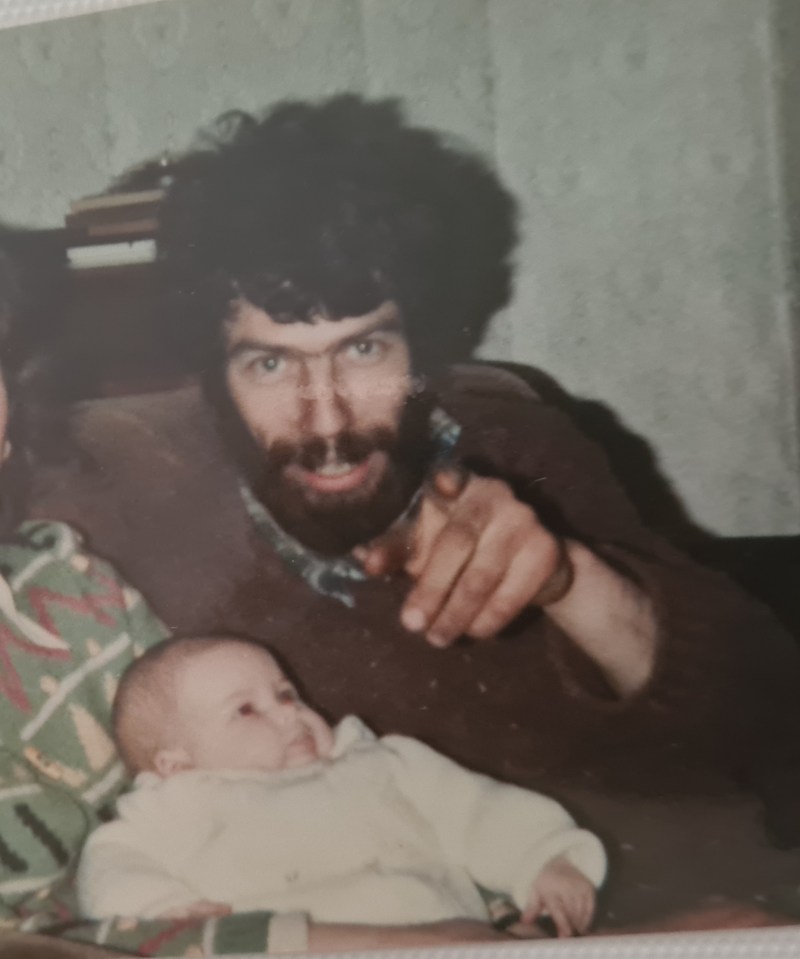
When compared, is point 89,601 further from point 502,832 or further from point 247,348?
point 502,832

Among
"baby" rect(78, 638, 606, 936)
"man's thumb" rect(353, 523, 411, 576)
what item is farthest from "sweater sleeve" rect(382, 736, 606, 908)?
"man's thumb" rect(353, 523, 411, 576)

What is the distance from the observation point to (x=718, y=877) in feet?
2.28

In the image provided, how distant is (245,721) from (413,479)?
22 centimetres

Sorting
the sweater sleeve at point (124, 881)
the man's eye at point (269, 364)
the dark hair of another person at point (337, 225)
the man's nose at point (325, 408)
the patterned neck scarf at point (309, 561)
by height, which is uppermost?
the dark hair of another person at point (337, 225)

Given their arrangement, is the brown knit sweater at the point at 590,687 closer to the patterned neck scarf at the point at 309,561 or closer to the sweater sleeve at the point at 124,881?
the patterned neck scarf at the point at 309,561

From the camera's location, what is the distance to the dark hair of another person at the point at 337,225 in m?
0.70

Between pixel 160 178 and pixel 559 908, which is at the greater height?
pixel 160 178

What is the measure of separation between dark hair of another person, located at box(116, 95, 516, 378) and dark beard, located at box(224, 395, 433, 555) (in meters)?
0.06

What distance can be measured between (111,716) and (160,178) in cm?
42

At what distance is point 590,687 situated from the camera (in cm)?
70

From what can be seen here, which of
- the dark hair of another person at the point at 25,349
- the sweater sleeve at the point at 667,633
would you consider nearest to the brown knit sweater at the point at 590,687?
→ the sweater sleeve at the point at 667,633

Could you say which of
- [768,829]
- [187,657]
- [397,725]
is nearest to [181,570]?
[187,657]

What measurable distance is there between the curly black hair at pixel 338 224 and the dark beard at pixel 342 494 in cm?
6

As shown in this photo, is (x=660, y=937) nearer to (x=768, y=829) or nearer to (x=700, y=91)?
(x=768, y=829)
